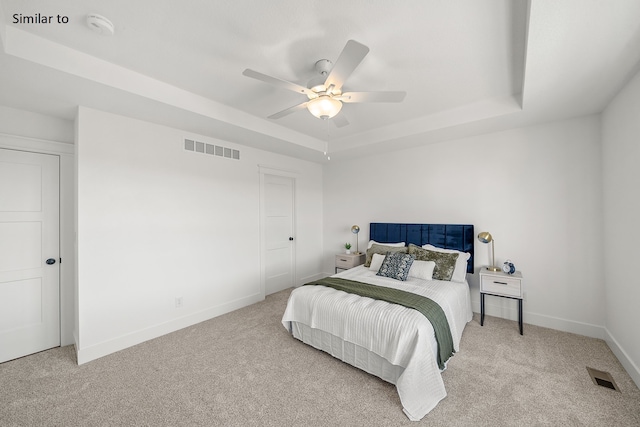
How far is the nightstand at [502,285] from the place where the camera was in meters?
2.84

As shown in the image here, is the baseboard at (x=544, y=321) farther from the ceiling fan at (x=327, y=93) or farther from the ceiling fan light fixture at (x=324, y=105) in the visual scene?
the ceiling fan light fixture at (x=324, y=105)

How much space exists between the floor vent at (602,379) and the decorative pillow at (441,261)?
132cm

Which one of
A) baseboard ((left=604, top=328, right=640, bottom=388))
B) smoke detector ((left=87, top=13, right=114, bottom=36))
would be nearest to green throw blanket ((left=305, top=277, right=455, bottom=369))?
baseboard ((left=604, top=328, right=640, bottom=388))

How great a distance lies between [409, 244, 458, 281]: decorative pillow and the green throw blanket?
2.74ft

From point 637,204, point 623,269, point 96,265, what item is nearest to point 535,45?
point 637,204

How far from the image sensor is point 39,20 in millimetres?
1609

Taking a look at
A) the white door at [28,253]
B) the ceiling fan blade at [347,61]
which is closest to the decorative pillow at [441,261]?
the ceiling fan blade at [347,61]

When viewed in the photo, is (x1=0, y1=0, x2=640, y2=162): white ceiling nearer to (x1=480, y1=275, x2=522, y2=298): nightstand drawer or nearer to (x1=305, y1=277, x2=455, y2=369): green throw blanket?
(x1=480, y1=275, x2=522, y2=298): nightstand drawer

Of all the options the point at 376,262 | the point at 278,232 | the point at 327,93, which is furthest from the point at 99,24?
the point at 376,262

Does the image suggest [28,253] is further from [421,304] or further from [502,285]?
[502,285]

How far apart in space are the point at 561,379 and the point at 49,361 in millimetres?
4594

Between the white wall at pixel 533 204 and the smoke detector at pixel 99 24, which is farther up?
the smoke detector at pixel 99 24

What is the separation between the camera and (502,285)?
2934 mm

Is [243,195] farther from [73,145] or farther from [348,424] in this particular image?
[348,424]
